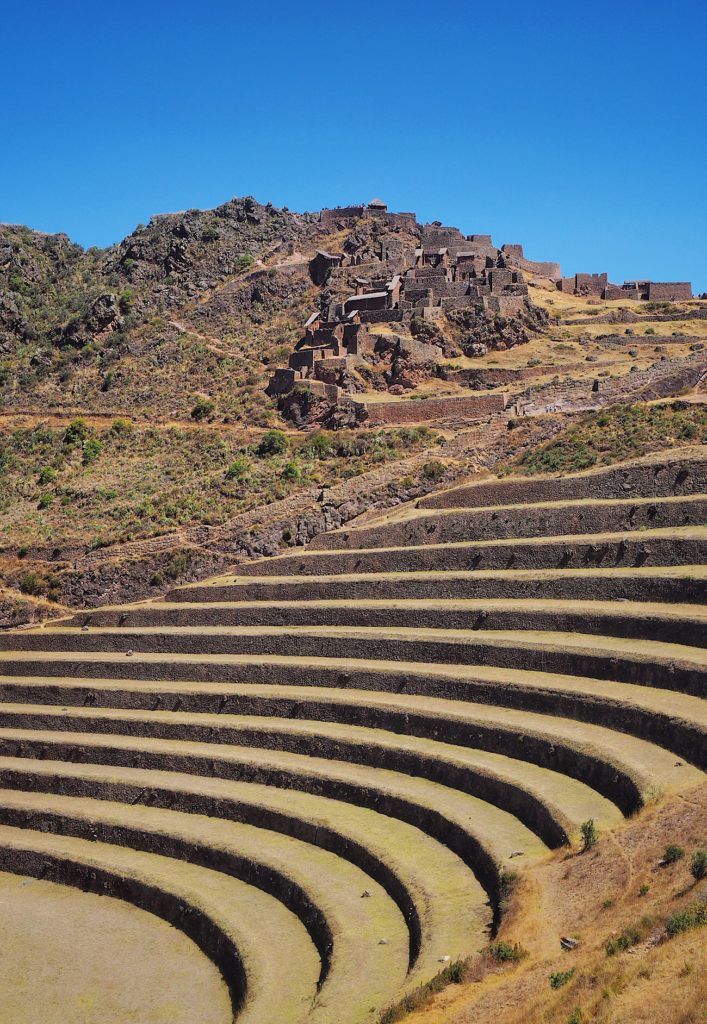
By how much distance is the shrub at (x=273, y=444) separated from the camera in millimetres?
Answer: 45656

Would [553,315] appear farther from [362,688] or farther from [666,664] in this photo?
[666,664]

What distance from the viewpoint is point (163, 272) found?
66.3 meters

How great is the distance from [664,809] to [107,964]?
11.4m

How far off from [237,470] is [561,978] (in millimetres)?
33220

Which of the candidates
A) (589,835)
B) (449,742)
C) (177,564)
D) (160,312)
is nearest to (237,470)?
(177,564)

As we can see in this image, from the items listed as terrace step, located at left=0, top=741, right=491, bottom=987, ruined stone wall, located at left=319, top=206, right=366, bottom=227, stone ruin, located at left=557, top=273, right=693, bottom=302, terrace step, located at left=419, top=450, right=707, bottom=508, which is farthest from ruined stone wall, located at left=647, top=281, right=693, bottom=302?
terrace step, located at left=0, top=741, right=491, bottom=987

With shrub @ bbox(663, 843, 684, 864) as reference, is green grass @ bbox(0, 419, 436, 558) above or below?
above

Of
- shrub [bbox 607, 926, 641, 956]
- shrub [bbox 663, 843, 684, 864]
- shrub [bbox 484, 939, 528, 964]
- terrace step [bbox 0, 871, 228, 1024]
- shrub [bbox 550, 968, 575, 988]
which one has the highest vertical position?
shrub [bbox 663, 843, 684, 864]

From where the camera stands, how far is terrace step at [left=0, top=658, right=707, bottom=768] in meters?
20.1

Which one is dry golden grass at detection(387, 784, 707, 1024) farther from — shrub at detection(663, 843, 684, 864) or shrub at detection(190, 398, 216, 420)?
shrub at detection(190, 398, 216, 420)

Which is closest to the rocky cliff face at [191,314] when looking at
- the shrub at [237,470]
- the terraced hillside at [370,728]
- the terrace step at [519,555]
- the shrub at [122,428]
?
the shrub at [122,428]

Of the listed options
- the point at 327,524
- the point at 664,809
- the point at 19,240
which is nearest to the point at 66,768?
the point at 327,524

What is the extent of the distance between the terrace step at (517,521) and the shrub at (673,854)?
14172 mm

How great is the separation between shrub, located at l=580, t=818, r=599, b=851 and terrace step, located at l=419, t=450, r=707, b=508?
1473 cm
